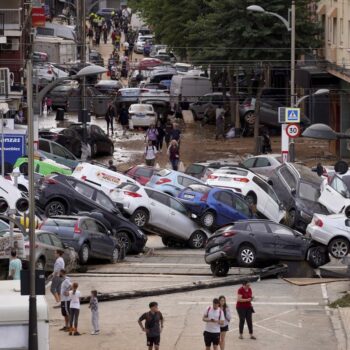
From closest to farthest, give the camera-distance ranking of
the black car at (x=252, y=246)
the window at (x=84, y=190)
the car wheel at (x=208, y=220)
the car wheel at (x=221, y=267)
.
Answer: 1. the black car at (x=252, y=246)
2. the car wheel at (x=221, y=267)
3. the window at (x=84, y=190)
4. the car wheel at (x=208, y=220)

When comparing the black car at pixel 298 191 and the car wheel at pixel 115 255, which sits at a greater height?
the black car at pixel 298 191

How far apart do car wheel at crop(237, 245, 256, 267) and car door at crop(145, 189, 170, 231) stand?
18.4ft

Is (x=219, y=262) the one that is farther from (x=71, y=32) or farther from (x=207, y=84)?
(x=71, y=32)

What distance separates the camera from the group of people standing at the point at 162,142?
50.0m

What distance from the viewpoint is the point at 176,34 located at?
7025 cm

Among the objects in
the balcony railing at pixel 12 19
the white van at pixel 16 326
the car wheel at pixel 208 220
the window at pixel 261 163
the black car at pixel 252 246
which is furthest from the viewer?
the balcony railing at pixel 12 19

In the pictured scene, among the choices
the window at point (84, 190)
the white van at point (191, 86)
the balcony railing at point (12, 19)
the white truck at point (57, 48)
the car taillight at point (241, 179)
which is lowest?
the car taillight at point (241, 179)

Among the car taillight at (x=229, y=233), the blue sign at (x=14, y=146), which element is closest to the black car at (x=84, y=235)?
the car taillight at (x=229, y=233)

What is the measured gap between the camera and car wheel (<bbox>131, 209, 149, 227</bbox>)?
121 feet

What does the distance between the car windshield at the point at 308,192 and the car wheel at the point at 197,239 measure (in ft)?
12.3

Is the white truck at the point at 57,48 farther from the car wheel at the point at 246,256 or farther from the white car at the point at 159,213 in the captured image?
the car wheel at the point at 246,256

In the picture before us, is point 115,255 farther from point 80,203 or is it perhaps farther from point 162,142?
point 162,142

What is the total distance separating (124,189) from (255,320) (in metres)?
11.8

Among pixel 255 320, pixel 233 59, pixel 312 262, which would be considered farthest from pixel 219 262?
pixel 233 59
